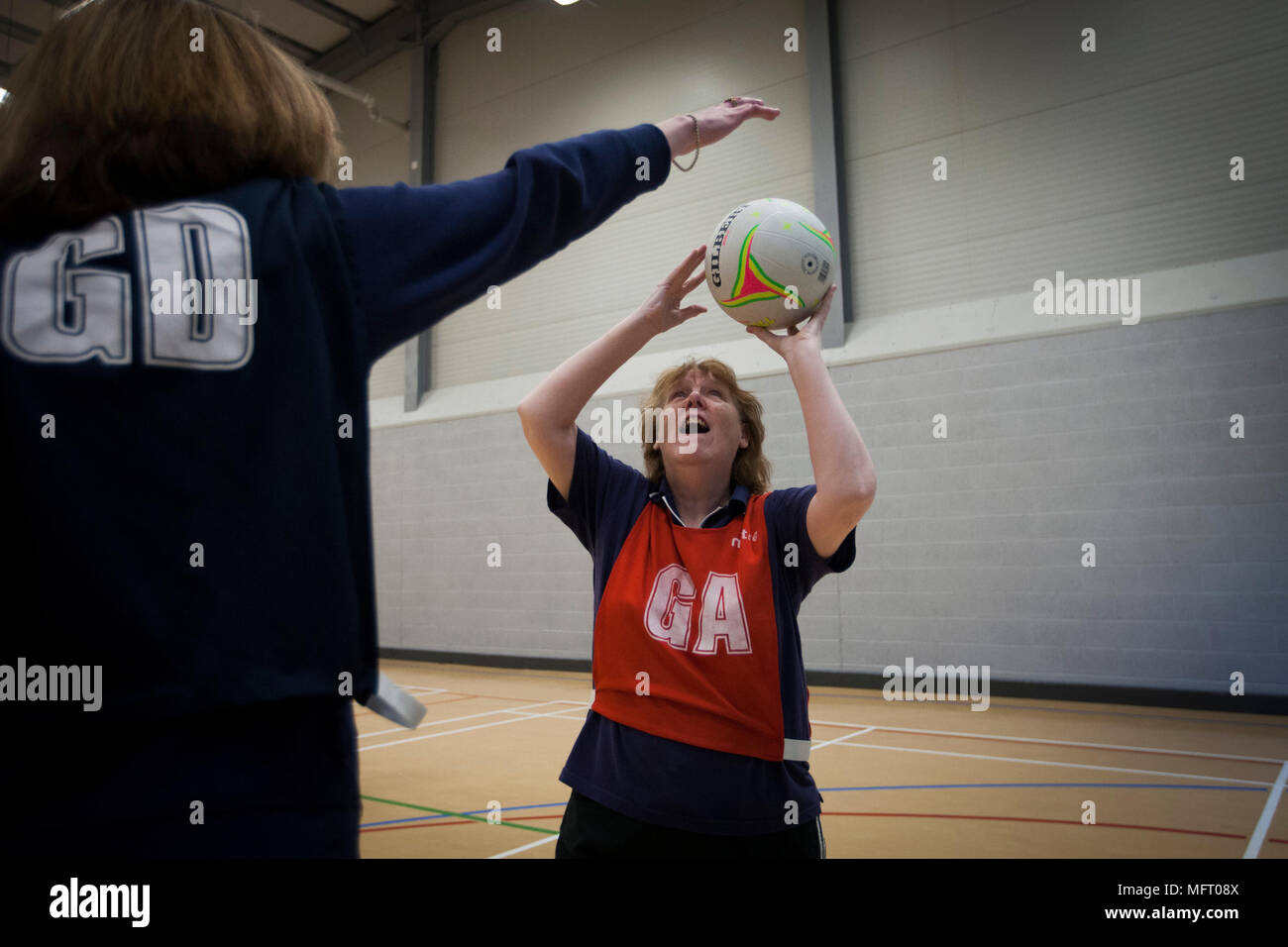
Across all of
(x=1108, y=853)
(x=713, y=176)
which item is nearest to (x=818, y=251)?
(x=1108, y=853)

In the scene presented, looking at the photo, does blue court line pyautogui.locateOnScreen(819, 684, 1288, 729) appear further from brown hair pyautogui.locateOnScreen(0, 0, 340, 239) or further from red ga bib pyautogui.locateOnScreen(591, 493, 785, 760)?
brown hair pyautogui.locateOnScreen(0, 0, 340, 239)

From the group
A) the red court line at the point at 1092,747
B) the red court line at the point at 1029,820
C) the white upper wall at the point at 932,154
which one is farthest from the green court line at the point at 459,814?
the white upper wall at the point at 932,154

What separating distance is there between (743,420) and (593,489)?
511 mm

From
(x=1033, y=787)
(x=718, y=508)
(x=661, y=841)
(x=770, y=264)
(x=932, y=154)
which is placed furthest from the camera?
(x=932, y=154)

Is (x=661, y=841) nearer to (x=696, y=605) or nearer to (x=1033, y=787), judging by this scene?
(x=696, y=605)

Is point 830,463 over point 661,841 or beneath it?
over

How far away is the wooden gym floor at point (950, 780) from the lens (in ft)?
11.8

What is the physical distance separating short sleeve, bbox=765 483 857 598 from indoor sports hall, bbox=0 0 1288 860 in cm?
243

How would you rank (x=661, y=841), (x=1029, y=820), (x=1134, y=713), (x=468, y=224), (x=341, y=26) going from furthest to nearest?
(x=341, y=26), (x=1134, y=713), (x=1029, y=820), (x=661, y=841), (x=468, y=224)

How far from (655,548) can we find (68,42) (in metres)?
1.49

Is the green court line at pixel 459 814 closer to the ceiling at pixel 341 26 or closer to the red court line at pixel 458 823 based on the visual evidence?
the red court line at pixel 458 823

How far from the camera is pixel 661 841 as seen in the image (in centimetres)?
175

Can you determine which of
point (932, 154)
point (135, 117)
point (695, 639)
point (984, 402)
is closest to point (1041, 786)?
point (695, 639)
